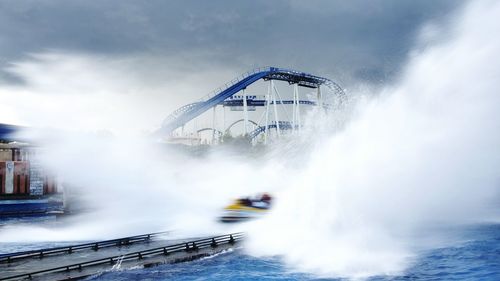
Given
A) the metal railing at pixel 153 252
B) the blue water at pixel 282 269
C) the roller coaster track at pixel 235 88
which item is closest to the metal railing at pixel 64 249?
the metal railing at pixel 153 252

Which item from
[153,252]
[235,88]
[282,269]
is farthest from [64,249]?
[235,88]

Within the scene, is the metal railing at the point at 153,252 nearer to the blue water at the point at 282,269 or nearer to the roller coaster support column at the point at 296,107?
the blue water at the point at 282,269

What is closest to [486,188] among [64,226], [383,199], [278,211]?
[383,199]

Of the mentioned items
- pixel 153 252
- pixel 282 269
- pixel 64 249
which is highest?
pixel 64 249

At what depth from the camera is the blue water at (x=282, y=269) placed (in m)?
17.3

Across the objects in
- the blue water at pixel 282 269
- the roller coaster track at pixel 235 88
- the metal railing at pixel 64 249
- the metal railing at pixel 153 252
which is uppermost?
the roller coaster track at pixel 235 88

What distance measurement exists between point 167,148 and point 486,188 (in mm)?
43008

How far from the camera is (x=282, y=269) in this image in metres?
18.8

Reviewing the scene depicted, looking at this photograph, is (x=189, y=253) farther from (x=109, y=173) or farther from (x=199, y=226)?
(x=109, y=173)

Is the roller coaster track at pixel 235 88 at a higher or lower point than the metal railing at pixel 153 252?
higher

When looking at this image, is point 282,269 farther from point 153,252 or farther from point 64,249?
point 64,249

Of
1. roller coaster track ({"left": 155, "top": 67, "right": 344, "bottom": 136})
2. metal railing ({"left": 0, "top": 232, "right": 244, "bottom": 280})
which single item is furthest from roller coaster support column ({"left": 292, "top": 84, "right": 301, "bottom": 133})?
metal railing ({"left": 0, "top": 232, "right": 244, "bottom": 280})

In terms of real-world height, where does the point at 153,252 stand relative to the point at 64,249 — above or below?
below

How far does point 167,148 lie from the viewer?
65.9 metres
